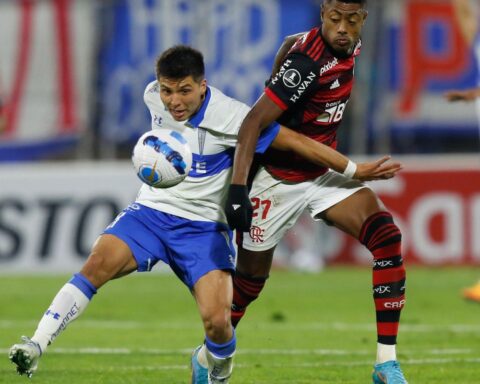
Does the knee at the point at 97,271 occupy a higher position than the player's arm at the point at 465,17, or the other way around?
the knee at the point at 97,271

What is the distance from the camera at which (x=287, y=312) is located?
476 inches

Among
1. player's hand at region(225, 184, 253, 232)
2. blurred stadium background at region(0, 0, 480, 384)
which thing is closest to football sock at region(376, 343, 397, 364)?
player's hand at region(225, 184, 253, 232)

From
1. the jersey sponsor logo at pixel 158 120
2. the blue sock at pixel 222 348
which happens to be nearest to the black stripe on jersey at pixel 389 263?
the blue sock at pixel 222 348

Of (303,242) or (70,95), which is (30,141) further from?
(303,242)

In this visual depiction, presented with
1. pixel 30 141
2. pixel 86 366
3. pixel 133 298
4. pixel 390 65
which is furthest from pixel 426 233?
pixel 86 366

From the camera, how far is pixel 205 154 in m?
Answer: 7.07

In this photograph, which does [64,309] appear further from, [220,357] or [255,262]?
[255,262]

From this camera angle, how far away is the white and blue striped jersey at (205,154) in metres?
7.04

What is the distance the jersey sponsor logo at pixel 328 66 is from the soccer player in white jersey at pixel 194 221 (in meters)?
0.42

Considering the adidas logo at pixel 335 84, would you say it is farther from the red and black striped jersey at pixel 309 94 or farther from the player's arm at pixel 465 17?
the player's arm at pixel 465 17

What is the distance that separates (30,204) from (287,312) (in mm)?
4953

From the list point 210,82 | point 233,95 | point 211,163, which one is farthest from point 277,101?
point 233,95

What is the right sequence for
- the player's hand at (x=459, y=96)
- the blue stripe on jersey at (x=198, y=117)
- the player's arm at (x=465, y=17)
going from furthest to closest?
the player's arm at (x=465, y=17)
the player's hand at (x=459, y=96)
the blue stripe on jersey at (x=198, y=117)

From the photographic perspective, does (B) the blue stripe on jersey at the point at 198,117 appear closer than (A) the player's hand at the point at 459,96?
Yes
